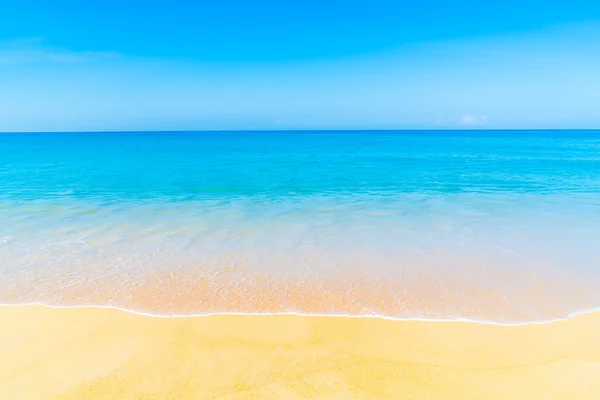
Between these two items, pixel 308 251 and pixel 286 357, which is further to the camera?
pixel 308 251

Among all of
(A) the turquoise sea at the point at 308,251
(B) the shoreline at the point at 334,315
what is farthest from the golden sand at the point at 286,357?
(A) the turquoise sea at the point at 308,251

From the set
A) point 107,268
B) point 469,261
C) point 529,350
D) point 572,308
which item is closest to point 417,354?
point 529,350

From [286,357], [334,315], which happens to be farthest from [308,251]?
[286,357]

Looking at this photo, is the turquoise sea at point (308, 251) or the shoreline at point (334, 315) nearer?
the shoreline at point (334, 315)

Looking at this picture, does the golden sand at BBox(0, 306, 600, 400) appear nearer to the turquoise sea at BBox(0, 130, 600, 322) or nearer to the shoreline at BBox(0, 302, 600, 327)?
the shoreline at BBox(0, 302, 600, 327)

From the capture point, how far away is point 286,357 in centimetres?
423

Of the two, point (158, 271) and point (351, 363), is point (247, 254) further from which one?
point (351, 363)

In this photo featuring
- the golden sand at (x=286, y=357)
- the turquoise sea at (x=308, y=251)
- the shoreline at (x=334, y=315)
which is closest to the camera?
the golden sand at (x=286, y=357)

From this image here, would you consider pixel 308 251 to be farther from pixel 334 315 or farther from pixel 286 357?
pixel 286 357

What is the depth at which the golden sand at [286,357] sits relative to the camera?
374cm

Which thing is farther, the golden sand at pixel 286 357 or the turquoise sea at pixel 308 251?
the turquoise sea at pixel 308 251

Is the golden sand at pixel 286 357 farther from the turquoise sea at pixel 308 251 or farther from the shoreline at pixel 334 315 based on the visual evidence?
the turquoise sea at pixel 308 251

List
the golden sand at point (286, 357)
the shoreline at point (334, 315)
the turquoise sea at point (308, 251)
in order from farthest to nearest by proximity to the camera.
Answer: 1. the turquoise sea at point (308, 251)
2. the shoreline at point (334, 315)
3. the golden sand at point (286, 357)

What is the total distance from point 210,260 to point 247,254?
0.80 m
